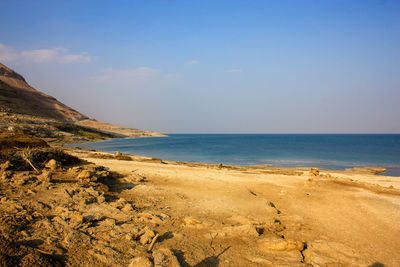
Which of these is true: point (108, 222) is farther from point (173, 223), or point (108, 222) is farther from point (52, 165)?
point (52, 165)

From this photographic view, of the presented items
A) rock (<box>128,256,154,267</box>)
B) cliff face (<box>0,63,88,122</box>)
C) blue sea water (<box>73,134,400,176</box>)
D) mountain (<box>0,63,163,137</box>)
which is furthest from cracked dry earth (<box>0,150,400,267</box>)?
cliff face (<box>0,63,88,122</box>)

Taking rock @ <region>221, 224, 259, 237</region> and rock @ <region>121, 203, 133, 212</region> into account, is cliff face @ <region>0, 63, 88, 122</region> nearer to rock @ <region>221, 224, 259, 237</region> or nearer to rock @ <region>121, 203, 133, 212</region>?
rock @ <region>121, 203, 133, 212</region>

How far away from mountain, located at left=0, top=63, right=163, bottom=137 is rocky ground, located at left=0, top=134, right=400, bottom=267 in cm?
5808

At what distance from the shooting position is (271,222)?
5.91 meters

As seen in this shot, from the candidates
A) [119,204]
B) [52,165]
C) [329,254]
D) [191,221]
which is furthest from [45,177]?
[329,254]

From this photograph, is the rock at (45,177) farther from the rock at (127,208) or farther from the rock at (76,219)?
the rock at (127,208)

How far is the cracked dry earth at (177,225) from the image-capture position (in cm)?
386

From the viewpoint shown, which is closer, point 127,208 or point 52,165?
point 127,208

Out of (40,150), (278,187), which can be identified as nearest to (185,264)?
(278,187)

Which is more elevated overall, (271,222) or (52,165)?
(52,165)

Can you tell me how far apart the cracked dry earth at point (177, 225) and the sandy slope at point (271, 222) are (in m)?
0.03

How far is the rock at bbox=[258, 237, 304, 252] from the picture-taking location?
14.6 feet

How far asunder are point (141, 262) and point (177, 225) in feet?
5.87

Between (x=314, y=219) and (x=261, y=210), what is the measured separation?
4.64 ft
